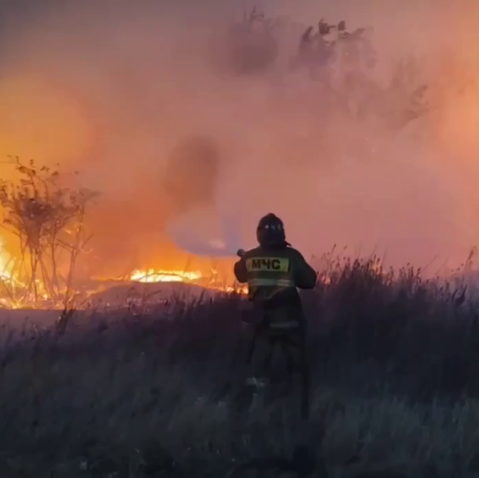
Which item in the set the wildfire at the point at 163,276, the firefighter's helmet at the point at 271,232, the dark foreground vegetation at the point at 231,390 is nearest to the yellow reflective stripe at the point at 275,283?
the firefighter's helmet at the point at 271,232

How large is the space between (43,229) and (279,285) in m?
2.86

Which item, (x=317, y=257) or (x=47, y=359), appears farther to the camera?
(x=317, y=257)

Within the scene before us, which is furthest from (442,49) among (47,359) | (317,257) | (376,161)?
(47,359)

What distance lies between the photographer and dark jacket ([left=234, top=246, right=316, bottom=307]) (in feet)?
16.3

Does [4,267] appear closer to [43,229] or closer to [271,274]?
[43,229]

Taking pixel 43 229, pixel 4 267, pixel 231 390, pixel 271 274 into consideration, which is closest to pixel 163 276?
pixel 43 229

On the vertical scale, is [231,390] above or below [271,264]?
below

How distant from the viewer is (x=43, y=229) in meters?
6.94

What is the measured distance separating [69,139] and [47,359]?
2.34 m

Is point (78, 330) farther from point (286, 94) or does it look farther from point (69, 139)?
point (286, 94)

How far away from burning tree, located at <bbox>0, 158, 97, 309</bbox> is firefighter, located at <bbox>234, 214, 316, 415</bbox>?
94.3 inches

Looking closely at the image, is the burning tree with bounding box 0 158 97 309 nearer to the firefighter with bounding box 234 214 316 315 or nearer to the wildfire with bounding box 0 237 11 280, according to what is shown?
the wildfire with bounding box 0 237 11 280

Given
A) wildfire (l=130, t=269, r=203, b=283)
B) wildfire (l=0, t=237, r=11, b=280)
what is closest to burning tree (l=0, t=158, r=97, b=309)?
wildfire (l=0, t=237, r=11, b=280)

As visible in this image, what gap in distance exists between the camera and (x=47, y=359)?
5.79m
